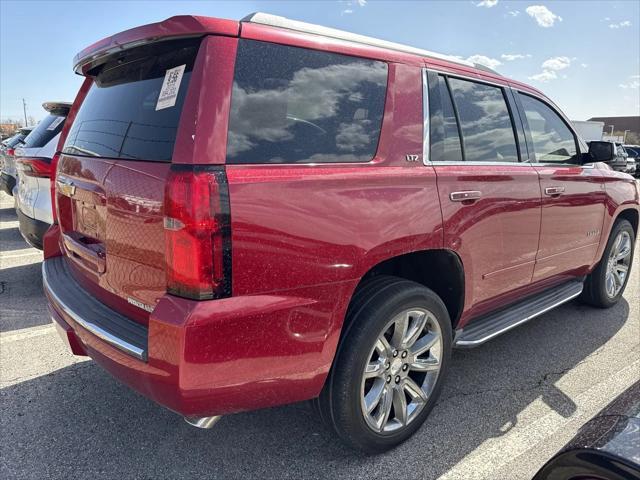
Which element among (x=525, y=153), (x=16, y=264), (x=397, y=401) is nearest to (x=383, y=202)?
(x=397, y=401)

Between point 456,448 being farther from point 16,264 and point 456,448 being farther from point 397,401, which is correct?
point 16,264

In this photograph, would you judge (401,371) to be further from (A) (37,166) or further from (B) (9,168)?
(B) (9,168)

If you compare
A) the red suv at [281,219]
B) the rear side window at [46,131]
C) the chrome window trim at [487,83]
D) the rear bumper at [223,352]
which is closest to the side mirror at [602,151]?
the chrome window trim at [487,83]

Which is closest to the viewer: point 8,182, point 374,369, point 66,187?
point 374,369

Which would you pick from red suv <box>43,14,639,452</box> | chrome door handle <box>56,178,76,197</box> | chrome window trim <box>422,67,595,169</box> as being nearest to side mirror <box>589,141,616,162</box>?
chrome window trim <box>422,67,595,169</box>

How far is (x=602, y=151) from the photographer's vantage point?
12.8 ft

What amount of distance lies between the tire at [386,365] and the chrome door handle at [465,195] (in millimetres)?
521

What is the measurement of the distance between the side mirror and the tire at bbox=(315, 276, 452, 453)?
2.37 metres

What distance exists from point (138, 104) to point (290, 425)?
6.17 ft

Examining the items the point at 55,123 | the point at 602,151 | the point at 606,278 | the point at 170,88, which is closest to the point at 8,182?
the point at 55,123

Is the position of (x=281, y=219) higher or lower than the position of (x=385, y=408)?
higher

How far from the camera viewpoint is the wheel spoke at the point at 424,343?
2.50m

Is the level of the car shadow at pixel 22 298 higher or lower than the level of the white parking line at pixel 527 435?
higher

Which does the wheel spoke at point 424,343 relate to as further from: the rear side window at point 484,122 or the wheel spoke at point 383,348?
the rear side window at point 484,122
